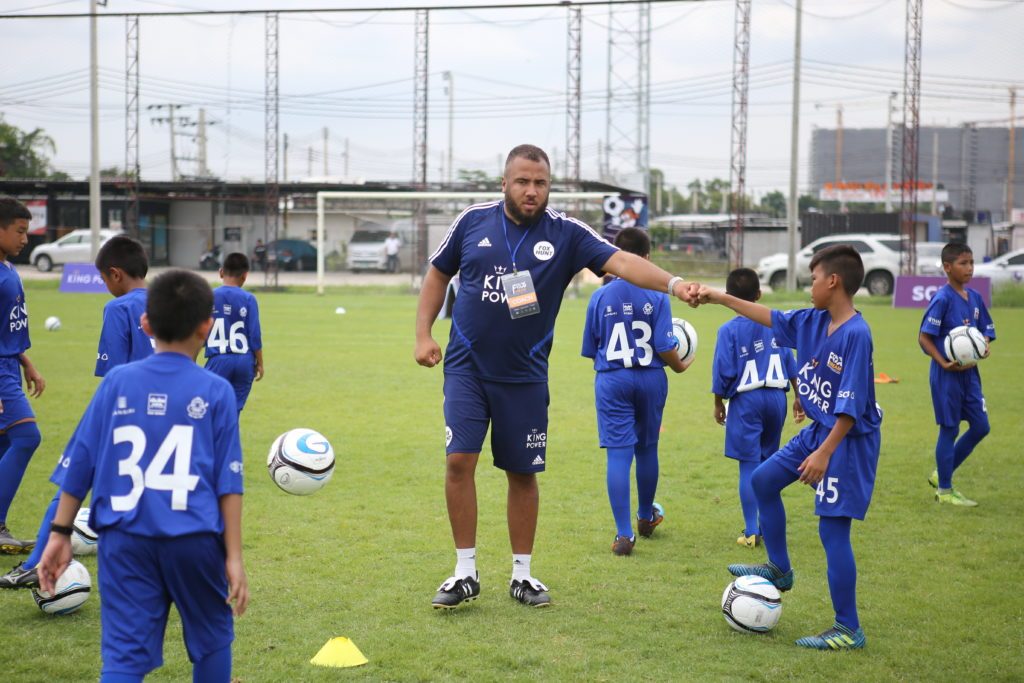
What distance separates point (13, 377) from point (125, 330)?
1662mm

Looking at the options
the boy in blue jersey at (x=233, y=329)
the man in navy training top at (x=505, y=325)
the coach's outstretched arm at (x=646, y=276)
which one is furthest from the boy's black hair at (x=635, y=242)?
the boy in blue jersey at (x=233, y=329)

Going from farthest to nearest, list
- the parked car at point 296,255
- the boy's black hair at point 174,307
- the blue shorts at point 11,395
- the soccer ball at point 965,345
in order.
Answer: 1. the parked car at point 296,255
2. the soccer ball at point 965,345
3. the blue shorts at point 11,395
4. the boy's black hair at point 174,307

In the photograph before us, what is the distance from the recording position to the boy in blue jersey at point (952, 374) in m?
8.09

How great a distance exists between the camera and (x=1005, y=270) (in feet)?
101

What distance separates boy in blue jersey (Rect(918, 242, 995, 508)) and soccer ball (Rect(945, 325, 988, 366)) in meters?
0.06

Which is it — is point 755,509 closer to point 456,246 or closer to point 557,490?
point 557,490

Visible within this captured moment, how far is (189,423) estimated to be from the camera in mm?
3324

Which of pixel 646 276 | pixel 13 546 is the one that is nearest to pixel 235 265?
pixel 13 546

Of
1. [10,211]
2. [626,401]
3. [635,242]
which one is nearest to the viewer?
[10,211]

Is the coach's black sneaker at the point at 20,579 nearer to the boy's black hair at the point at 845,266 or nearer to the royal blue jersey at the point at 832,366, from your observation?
the royal blue jersey at the point at 832,366

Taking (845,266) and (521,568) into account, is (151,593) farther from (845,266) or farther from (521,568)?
(845,266)

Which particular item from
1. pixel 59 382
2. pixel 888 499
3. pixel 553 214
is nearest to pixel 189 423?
pixel 553 214

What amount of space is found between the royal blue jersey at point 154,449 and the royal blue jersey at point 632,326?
146 inches

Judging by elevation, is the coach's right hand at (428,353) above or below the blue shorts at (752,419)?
above
